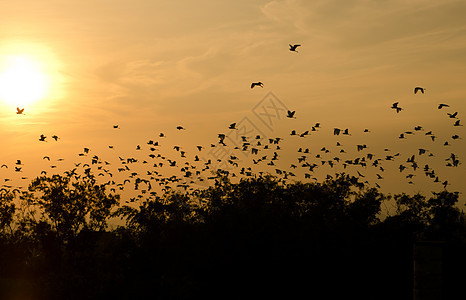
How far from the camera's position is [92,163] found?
52.2m

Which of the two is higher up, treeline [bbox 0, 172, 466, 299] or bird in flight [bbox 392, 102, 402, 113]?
bird in flight [bbox 392, 102, 402, 113]

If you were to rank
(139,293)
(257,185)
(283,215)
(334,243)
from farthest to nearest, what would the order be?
(257,185)
(283,215)
(334,243)
(139,293)

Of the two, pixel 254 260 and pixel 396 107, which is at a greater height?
pixel 396 107

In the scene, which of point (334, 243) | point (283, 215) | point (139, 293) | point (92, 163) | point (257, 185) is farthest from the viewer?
point (257, 185)

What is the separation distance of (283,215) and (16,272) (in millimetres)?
29184

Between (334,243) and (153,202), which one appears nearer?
(334,243)

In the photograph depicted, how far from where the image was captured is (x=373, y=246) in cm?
3575

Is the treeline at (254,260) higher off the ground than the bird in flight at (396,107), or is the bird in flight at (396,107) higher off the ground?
the bird in flight at (396,107)

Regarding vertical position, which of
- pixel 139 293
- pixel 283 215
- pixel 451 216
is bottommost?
pixel 139 293

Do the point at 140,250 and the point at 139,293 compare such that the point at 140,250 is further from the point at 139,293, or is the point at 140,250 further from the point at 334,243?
the point at 334,243

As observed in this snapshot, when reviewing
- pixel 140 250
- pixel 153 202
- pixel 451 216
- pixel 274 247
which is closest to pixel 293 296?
pixel 274 247

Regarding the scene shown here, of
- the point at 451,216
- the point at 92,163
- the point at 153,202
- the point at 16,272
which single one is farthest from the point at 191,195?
the point at 451,216

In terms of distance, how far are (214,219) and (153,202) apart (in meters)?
15.0

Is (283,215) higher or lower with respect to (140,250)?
higher
